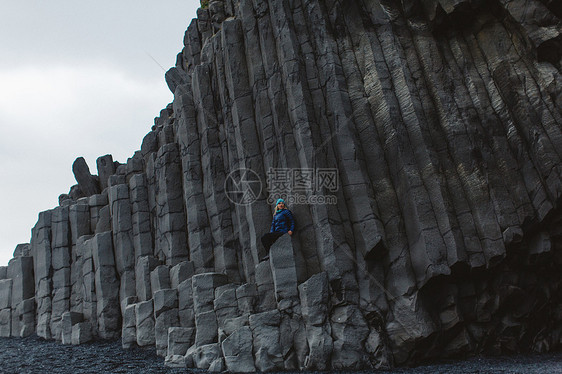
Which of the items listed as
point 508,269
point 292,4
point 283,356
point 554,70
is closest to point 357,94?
point 292,4

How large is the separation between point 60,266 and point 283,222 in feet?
37.3

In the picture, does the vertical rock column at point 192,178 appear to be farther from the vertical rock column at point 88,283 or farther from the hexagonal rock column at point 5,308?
the hexagonal rock column at point 5,308

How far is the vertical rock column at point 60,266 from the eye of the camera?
20.8 meters

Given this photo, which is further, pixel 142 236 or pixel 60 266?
pixel 60 266

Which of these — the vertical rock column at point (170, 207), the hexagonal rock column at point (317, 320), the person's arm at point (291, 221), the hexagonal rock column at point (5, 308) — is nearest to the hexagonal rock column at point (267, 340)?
the hexagonal rock column at point (317, 320)

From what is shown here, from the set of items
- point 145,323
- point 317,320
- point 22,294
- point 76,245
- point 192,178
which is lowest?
point 317,320

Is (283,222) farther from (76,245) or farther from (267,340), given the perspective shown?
(76,245)

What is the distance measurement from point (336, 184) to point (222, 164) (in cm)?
460

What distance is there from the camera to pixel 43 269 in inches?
875

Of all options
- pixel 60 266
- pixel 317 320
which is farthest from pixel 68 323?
pixel 317 320

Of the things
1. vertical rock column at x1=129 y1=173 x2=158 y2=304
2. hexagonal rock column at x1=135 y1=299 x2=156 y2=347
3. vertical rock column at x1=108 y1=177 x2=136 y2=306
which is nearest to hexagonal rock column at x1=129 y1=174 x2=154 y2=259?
vertical rock column at x1=129 y1=173 x2=158 y2=304

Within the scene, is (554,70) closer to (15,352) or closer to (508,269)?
(508,269)

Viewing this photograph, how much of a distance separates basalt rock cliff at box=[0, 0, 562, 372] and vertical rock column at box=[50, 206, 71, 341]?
3.59 ft

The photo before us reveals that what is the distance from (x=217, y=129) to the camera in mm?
18688
